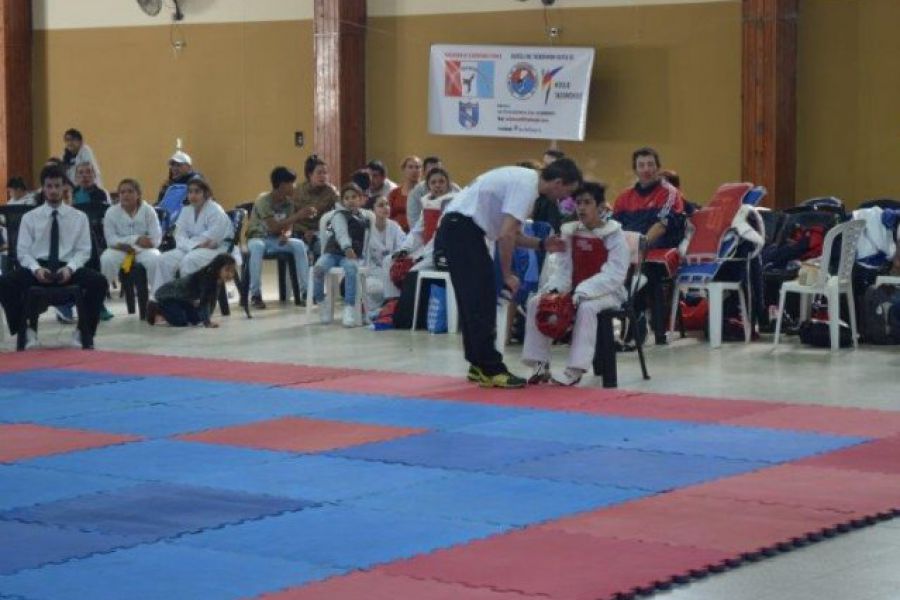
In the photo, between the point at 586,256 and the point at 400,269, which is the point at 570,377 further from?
the point at 400,269


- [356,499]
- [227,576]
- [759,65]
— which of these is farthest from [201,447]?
[759,65]

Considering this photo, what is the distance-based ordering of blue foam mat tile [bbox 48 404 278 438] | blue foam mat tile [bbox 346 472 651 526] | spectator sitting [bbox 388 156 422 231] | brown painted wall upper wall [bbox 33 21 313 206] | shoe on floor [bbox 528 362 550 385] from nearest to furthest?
blue foam mat tile [bbox 346 472 651 526] → blue foam mat tile [bbox 48 404 278 438] → shoe on floor [bbox 528 362 550 385] → spectator sitting [bbox 388 156 422 231] → brown painted wall upper wall [bbox 33 21 313 206]

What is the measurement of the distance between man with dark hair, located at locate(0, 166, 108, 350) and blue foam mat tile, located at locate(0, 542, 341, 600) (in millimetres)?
6255

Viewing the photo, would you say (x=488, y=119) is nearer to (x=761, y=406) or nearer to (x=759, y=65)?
(x=759, y=65)

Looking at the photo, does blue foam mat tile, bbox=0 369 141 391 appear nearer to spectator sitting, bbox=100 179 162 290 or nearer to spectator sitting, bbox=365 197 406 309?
spectator sitting, bbox=365 197 406 309

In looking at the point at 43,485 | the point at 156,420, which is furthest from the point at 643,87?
the point at 43,485

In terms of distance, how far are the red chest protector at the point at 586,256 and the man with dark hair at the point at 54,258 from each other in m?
3.66

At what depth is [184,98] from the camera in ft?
65.4

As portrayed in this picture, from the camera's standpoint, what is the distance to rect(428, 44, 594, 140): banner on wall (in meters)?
16.5

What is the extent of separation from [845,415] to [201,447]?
3216 mm

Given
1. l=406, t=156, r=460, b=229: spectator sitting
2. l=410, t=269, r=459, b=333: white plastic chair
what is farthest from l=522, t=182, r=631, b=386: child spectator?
l=406, t=156, r=460, b=229: spectator sitting

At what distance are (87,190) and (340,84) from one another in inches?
145

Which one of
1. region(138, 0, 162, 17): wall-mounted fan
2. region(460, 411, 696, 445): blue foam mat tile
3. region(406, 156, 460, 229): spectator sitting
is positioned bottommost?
region(460, 411, 696, 445): blue foam mat tile

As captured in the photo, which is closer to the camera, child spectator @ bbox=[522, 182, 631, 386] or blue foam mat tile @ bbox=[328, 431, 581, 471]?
blue foam mat tile @ bbox=[328, 431, 581, 471]
